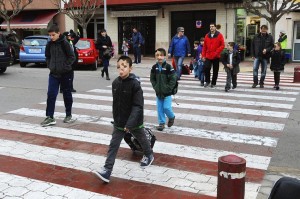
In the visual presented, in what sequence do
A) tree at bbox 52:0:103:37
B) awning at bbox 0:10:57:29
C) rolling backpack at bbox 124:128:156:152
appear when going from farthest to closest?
awning at bbox 0:10:57:29, tree at bbox 52:0:103:37, rolling backpack at bbox 124:128:156:152

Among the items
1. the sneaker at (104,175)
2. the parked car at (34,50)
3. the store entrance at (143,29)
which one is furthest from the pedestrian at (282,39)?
the sneaker at (104,175)

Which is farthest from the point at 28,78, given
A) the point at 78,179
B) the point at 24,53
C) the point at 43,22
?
the point at 43,22

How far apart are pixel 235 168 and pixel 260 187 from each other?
1.40 m

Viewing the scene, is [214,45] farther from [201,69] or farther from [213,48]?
[201,69]

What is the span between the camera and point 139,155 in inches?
241

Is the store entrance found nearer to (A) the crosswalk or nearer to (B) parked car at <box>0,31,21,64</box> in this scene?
(B) parked car at <box>0,31,21,64</box>

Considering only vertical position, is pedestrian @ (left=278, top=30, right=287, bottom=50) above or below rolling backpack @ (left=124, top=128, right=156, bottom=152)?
above

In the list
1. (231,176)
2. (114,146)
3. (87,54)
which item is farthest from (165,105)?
(87,54)

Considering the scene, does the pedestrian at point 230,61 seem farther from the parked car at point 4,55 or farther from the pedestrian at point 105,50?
the parked car at point 4,55

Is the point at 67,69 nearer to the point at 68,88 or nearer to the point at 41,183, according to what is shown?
the point at 68,88

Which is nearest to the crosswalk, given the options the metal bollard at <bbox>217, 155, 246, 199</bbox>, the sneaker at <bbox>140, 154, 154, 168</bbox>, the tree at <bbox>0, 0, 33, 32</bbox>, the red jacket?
the sneaker at <bbox>140, 154, 154, 168</bbox>

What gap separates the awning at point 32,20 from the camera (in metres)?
28.9

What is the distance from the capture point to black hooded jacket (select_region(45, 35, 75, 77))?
7633 millimetres

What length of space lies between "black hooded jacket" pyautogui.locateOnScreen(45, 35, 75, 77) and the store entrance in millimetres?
19150
